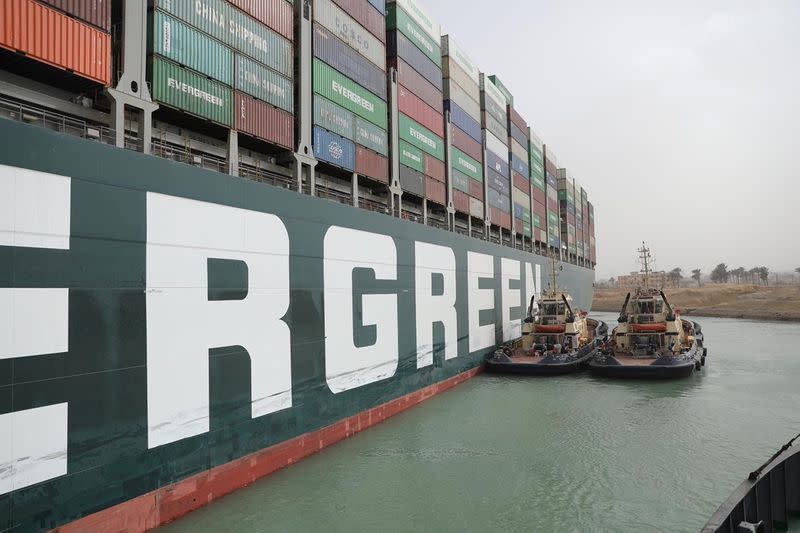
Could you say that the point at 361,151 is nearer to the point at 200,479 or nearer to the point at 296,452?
the point at 296,452

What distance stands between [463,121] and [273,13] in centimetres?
1435

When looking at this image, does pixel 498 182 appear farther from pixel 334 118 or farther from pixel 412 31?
pixel 334 118

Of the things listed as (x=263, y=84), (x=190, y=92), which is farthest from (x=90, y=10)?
(x=263, y=84)

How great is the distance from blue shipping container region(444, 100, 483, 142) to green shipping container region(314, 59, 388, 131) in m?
7.04

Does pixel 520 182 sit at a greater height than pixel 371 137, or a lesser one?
greater

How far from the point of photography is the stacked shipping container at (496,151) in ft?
93.7

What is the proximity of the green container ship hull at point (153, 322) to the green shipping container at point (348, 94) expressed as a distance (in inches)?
165

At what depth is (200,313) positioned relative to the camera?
9.01 meters

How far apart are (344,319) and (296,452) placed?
3719mm

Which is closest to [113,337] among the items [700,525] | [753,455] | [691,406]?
[700,525]

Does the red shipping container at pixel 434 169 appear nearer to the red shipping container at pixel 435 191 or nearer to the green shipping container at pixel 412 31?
the red shipping container at pixel 435 191

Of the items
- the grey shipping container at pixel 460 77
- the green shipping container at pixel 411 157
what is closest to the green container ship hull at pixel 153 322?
the green shipping container at pixel 411 157

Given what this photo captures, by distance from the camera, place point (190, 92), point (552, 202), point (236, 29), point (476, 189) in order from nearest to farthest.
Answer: point (190, 92), point (236, 29), point (476, 189), point (552, 202)

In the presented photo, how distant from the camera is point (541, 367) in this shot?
21.2 m
